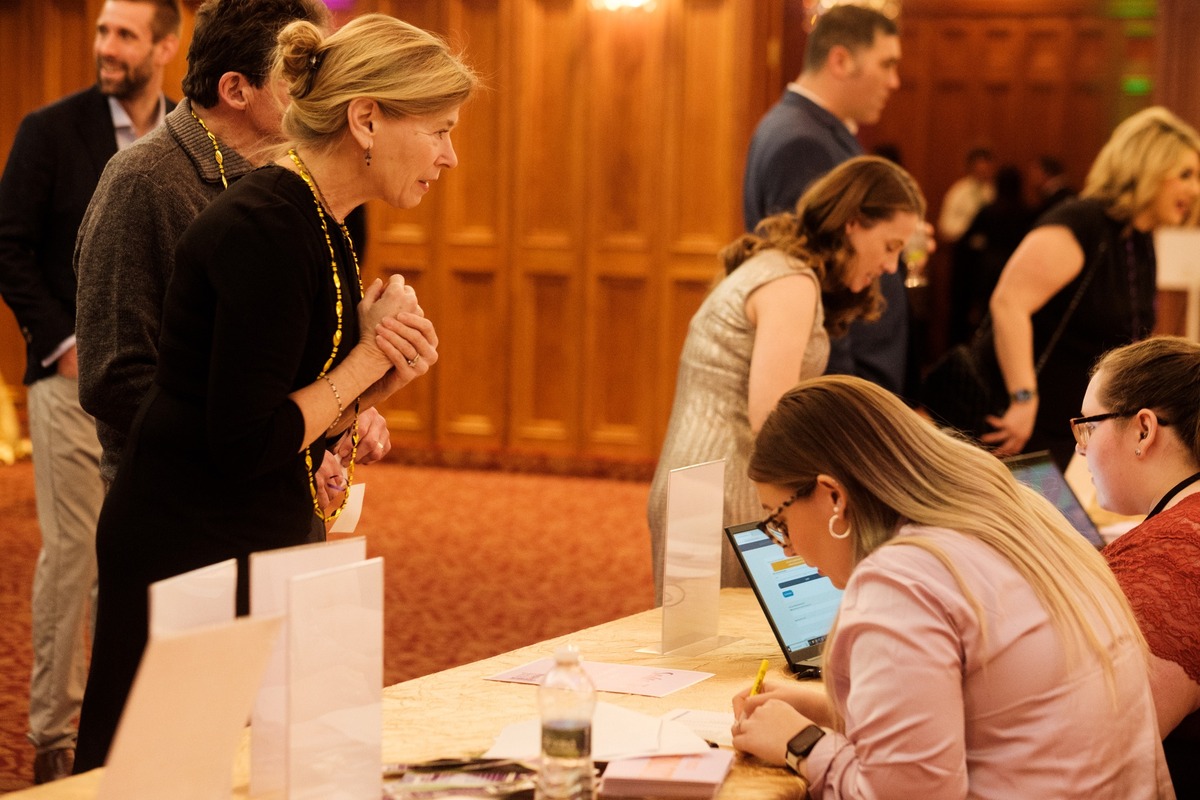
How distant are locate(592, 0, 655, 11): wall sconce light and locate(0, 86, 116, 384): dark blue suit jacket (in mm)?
4606

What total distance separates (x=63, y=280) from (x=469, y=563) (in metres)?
2.70

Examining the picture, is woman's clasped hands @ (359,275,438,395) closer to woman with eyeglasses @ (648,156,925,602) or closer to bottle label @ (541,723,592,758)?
bottle label @ (541,723,592,758)

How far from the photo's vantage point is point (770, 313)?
3.05 m

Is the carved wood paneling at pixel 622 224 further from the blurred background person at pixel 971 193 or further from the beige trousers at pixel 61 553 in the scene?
the beige trousers at pixel 61 553

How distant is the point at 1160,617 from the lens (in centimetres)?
200

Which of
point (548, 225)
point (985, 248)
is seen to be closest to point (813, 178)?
point (548, 225)

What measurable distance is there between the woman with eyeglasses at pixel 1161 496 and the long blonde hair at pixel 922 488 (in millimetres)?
188

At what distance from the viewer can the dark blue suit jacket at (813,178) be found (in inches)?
153

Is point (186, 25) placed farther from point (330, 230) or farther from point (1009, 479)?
point (1009, 479)

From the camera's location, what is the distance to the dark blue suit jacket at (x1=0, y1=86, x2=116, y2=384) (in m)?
3.69

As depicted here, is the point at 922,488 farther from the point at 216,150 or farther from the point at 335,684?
the point at 216,150

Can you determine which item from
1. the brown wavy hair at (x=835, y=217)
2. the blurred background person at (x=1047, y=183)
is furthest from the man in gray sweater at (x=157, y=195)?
the blurred background person at (x=1047, y=183)

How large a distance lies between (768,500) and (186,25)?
23.1ft

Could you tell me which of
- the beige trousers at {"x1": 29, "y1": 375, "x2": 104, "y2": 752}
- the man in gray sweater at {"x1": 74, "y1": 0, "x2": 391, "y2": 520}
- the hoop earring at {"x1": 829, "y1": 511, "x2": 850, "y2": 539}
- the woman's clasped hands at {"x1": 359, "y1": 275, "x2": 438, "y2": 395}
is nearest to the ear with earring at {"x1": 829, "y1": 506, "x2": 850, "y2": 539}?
the hoop earring at {"x1": 829, "y1": 511, "x2": 850, "y2": 539}
